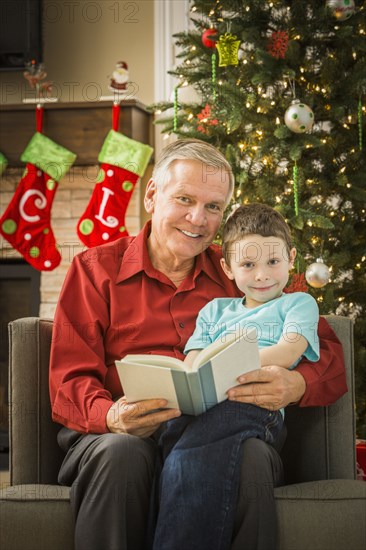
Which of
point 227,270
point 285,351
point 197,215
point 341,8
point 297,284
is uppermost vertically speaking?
point 341,8

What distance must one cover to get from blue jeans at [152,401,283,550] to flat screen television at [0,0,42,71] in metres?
2.74

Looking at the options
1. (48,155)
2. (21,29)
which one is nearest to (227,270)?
(48,155)

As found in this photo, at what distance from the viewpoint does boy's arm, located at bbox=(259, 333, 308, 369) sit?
170 centimetres

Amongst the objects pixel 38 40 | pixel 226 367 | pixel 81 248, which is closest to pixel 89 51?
pixel 38 40

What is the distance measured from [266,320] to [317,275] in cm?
110

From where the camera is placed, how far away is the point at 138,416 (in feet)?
5.25

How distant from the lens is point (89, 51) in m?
4.09

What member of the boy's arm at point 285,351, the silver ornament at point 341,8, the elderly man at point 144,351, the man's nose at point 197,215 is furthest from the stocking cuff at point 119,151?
the boy's arm at point 285,351

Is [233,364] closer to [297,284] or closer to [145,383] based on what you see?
[145,383]

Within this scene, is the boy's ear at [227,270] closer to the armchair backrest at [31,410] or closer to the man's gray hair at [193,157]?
the man's gray hair at [193,157]

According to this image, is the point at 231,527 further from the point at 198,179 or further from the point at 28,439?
the point at 198,179

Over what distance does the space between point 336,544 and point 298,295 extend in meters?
0.53

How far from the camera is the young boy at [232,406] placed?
58.0 inches

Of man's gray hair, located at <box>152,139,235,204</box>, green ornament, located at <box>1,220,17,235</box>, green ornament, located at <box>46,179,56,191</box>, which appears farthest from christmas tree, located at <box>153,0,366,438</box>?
green ornament, located at <box>1,220,17,235</box>
